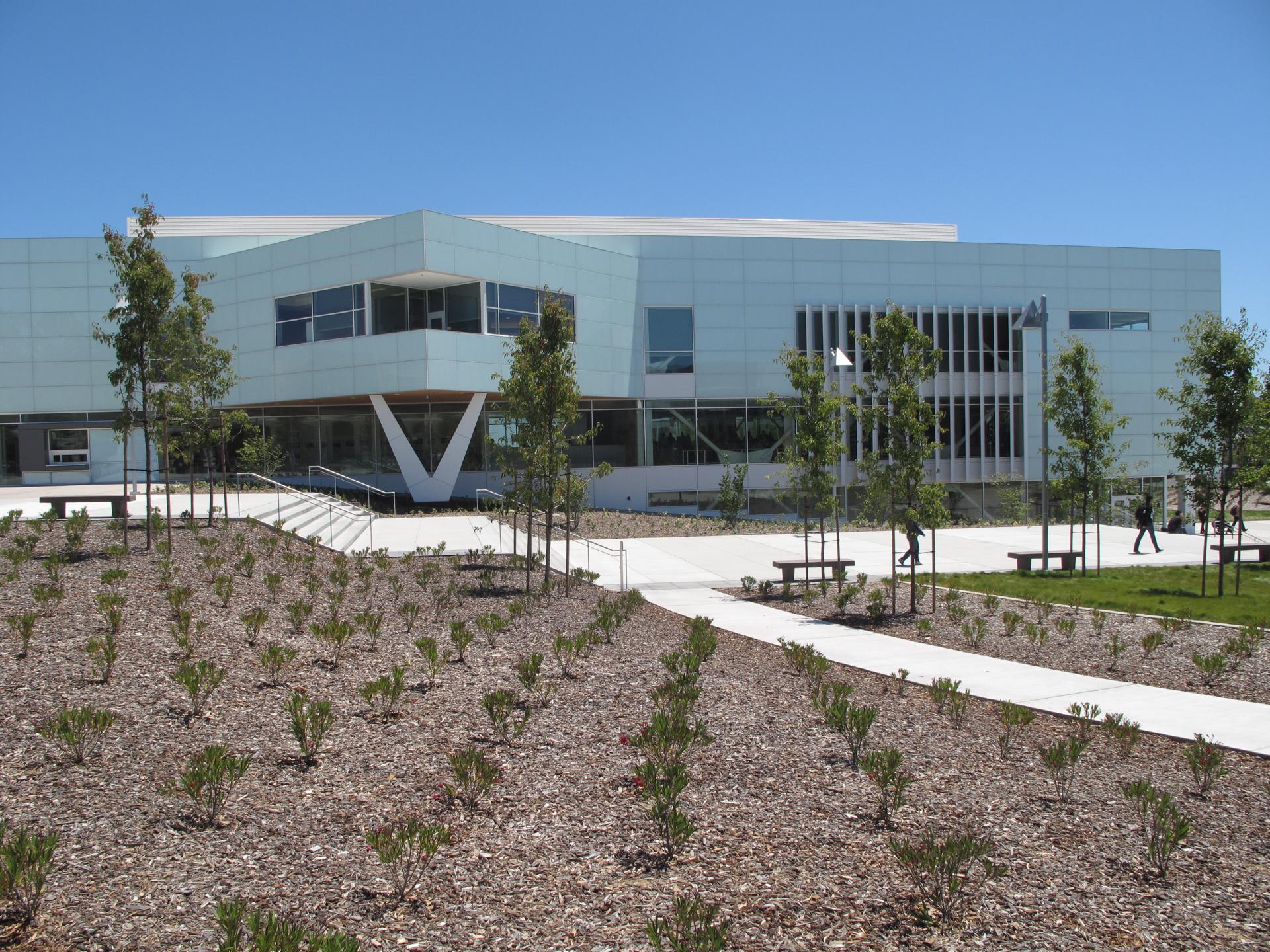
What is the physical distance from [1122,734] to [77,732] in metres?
7.56

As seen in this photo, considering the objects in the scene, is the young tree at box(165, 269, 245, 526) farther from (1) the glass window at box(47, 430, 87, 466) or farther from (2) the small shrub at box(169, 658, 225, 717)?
(1) the glass window at box(47, 430, 87, 466)

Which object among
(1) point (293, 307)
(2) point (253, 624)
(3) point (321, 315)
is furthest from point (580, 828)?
(1) point (293, 307)

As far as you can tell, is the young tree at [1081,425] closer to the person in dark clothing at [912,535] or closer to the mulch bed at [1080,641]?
the person in dark clothing at [912,535]

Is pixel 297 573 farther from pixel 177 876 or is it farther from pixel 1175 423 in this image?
pixel 1175 423

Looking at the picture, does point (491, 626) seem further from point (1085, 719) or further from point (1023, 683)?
point (1085, 719)

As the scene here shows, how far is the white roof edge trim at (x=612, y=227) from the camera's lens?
124 ft

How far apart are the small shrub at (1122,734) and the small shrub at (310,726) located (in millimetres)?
6053

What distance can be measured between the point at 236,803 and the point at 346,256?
92.2 ft

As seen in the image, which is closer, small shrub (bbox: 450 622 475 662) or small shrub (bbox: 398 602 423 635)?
small shrub (bbox: 450 622 475 662)

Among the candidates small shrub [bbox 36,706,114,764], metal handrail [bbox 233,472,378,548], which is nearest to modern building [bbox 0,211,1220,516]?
metal handrail [bbox 233,472,378,548]

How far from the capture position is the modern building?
30.5m

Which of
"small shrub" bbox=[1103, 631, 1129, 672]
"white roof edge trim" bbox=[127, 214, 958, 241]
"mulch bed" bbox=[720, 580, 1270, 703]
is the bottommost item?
"mulch bed" bbox=[720, 580, 1270, 703]

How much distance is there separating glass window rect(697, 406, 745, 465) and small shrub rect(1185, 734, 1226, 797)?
32137 mm

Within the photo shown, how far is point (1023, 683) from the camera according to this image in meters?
9.33
